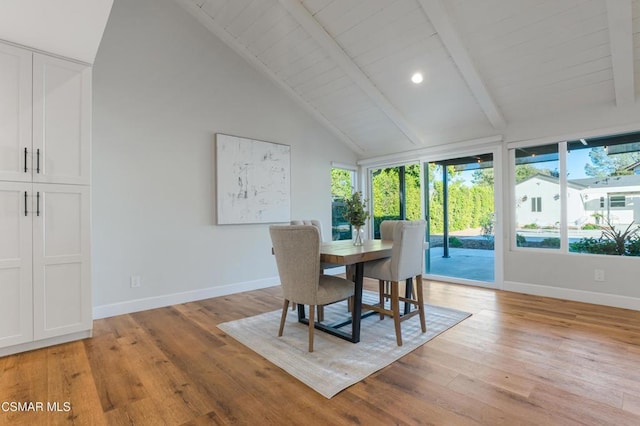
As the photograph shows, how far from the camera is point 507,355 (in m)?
2.32

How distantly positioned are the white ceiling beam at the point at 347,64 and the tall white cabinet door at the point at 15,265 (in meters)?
2.96

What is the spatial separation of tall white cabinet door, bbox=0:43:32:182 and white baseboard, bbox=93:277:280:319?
4.94ft

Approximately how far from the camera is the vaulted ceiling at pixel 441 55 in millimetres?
2889

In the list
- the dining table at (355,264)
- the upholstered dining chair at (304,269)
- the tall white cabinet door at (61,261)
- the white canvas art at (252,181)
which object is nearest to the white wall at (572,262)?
the dining table at (355,264)

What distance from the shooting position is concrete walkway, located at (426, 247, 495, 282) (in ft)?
14.9

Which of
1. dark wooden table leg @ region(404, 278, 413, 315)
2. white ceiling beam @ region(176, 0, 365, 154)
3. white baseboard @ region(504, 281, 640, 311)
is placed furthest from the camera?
white ceiling beam @ region(176, 0, 365, 154)

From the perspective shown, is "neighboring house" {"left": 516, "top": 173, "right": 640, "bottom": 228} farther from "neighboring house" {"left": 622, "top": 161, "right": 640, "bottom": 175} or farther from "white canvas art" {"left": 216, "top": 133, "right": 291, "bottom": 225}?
"white canvas art" {"left": 216, "top": 133, "right": 291, "bottom": 225}

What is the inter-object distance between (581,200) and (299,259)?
360 cm

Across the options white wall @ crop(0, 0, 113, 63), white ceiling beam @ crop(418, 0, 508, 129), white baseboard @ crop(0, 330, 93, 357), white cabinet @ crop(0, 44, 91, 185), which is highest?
white ceiling beam @ crop(418, 0, 508, 129)

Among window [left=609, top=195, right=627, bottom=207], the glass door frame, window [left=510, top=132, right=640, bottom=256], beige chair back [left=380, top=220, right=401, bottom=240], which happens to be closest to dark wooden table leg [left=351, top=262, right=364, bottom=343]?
beige chair back [left=380, top=220, right=401, bottom=240]

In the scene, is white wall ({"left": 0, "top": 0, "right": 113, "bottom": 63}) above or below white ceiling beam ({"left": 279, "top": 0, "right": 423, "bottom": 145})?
below

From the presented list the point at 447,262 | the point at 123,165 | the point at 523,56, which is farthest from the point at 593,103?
the point at 123,165

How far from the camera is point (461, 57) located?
3.33 m

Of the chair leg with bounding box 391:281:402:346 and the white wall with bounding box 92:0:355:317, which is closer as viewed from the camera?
the chair leg with bounding box 391:281:402:346
